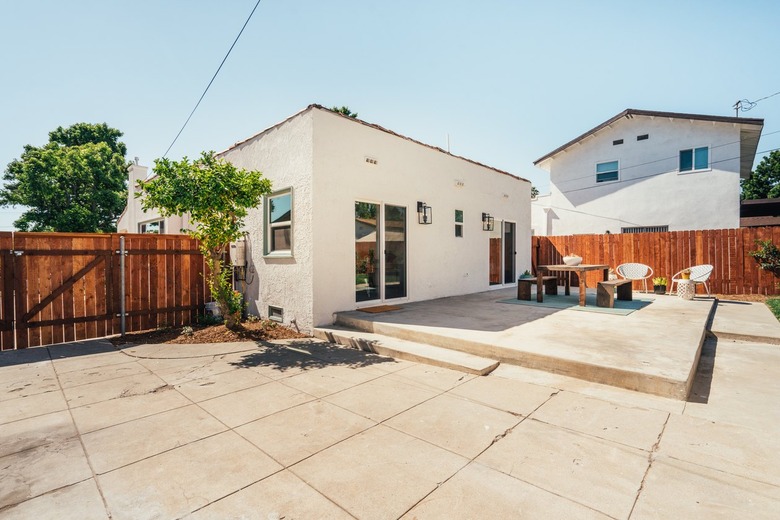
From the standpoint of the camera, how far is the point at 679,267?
394 inches

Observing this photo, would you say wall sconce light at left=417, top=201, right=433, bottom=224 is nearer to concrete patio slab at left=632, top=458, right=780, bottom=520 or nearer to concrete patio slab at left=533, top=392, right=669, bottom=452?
concrete patio slab at left=533, top=392, right=669, bottom=452

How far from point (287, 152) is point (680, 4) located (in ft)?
28.1

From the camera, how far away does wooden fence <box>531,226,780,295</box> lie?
9086 millimetres

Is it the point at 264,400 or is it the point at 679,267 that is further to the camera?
the point at 679,267

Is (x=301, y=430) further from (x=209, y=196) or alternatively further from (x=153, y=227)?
(x=153, y=227)

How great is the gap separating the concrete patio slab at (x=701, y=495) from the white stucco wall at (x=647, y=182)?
1493cm

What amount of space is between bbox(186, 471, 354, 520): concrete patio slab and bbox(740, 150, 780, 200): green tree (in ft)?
142

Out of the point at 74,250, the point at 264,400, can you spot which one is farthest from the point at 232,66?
the point at 264,400

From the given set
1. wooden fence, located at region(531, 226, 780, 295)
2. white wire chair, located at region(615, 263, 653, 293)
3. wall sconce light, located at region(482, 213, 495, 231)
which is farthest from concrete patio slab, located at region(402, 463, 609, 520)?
wooden fence, located at region(531, 226, 780, 295)

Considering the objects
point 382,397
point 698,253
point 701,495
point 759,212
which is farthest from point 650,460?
point 759,212

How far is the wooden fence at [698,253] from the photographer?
358 inches

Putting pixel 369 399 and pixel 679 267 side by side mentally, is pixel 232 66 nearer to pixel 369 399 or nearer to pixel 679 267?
pixel 369 399

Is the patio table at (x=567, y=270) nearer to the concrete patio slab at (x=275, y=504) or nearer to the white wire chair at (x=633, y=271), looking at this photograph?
the white wire chair at (x=633, y=271)

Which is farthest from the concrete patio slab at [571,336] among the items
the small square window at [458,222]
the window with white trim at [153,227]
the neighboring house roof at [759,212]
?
the neighboring house roof at [759,212]
